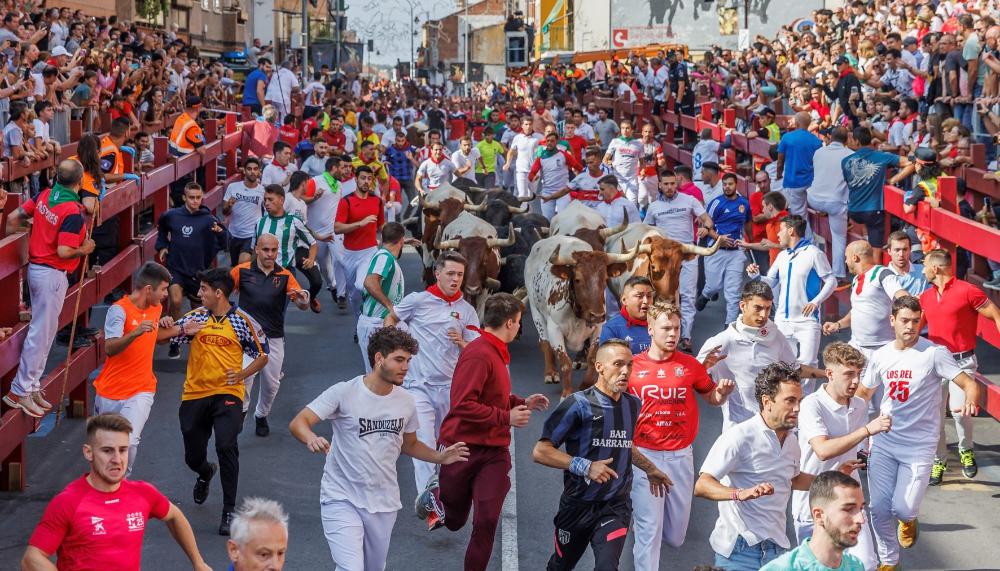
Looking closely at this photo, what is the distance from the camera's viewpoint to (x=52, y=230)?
34.4 feet

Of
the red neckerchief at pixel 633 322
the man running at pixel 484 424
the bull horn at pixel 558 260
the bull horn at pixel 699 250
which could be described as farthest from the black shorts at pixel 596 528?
the bull horn at pixel 699 250

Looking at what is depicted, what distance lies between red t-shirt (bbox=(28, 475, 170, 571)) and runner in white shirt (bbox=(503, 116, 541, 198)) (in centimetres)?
1680

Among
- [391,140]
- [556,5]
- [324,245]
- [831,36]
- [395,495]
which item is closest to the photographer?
[395,495]

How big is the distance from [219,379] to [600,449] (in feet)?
10.5

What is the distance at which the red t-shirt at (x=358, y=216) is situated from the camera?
49.4 ft

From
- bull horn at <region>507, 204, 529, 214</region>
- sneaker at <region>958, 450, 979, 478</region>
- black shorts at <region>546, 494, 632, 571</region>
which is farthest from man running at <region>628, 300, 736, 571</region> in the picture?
bull horn at <region>507, 204, 529, 214</region>

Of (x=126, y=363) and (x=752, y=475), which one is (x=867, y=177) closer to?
(x=752, y=475)

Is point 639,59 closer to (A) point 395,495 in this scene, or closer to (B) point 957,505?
(B) point 957,505

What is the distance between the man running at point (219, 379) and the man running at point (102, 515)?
10.2 feet

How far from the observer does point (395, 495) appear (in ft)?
25.0

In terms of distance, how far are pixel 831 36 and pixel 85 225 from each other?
19906 mm

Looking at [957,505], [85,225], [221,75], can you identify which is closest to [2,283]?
[85,225]

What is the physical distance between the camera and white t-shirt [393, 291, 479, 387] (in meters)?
9.90

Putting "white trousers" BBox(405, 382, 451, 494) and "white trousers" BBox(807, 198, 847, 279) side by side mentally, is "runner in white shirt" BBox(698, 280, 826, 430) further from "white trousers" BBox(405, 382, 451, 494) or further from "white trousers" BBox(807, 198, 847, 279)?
"white trousers" BBox(807, 198, 847, 279)
